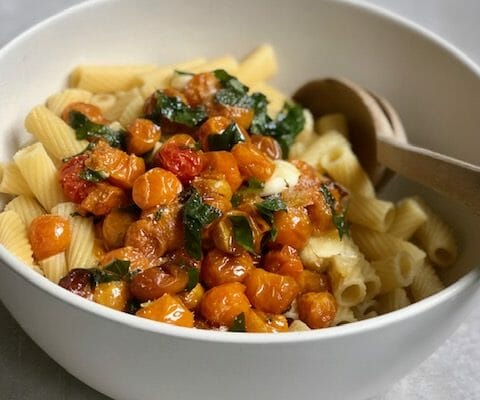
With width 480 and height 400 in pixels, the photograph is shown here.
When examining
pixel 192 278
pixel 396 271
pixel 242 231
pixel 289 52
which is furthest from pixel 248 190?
pixel 289 52

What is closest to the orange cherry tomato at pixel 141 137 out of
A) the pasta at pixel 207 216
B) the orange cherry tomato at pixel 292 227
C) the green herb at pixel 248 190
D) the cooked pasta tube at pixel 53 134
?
the pasta at pixel 207 216

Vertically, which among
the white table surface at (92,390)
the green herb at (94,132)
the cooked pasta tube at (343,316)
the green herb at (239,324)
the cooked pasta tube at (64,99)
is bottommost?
the white table surface at (92,390)

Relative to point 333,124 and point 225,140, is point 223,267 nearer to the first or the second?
point 225,140

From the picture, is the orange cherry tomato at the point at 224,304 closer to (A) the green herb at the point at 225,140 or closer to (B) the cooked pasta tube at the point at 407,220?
(A) the green herb at the point at 225,140

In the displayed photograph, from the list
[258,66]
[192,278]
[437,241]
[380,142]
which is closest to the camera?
[192,278]

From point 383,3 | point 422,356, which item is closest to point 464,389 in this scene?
point 422,356
